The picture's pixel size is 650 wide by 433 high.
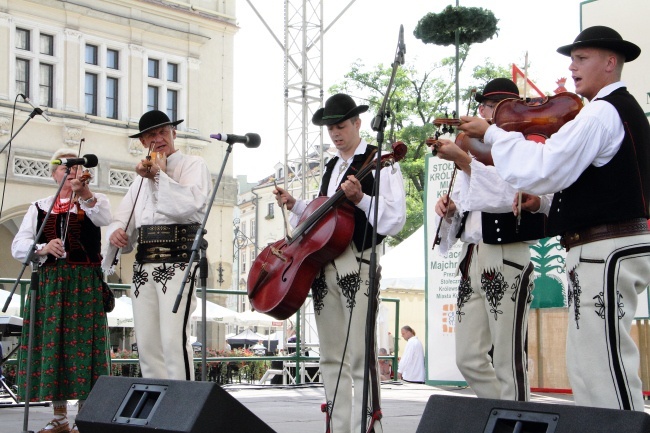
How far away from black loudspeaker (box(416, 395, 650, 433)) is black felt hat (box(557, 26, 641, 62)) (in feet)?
4.68

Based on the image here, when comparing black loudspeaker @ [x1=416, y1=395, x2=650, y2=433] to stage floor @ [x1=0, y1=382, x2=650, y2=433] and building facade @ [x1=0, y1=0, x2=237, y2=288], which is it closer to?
stage floor @ [x1=0, y1=382, x2=650, y2=433]

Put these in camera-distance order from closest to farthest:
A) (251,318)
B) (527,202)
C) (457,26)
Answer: (527,202)
(457,26)
(251,318)

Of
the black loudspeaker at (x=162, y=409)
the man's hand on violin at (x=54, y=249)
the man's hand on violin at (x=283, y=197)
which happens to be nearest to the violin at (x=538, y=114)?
the black loudspeaker at (x=162, y=409)

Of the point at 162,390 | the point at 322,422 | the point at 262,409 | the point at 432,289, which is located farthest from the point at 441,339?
the point at 162,390

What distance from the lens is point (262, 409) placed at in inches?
270

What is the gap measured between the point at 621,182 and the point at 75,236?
347 centimetres

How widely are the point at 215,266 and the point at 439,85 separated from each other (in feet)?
38.1

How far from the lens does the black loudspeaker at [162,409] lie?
3305mm

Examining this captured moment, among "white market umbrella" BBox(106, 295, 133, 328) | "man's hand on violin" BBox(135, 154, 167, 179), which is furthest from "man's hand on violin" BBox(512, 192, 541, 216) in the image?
"white market umbrella" BBox(106, 295, 133, 328)

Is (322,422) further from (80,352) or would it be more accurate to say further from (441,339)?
(441,339)

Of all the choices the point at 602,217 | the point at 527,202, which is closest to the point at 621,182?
the point at 602,217

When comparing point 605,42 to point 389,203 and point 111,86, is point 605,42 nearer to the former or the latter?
point 389,203

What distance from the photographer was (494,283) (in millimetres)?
4355

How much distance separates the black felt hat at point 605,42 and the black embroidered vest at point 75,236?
130 inches
